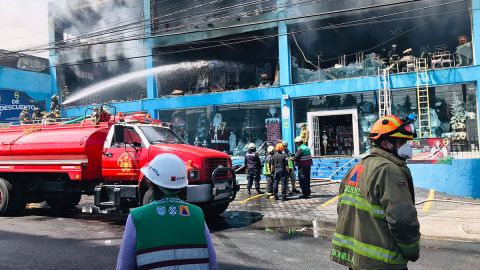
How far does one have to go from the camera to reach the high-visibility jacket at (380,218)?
248 cm

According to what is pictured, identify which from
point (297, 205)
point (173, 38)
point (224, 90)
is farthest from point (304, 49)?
point (297, 205)

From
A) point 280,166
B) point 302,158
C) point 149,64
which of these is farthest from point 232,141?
point 280,166

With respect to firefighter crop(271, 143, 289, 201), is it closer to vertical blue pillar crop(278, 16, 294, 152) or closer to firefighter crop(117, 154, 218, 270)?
vertical blue pillar crop(278, 16, 294, 152)

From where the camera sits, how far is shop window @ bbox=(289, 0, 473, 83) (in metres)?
17.1

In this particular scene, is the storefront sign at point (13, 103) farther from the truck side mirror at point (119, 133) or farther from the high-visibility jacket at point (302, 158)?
the high-visibility jacket at point (302, 158)

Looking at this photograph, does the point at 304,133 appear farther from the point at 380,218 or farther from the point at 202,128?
the point at 380,218

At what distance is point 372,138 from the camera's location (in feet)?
9.35

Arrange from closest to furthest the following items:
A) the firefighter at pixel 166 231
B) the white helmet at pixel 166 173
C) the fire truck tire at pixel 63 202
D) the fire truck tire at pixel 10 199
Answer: the firefighter at pixel 166 231
the white helmet at pixel 166 173
the fire truck tire at pixel 10 199
the fire truck tire at pixel 63 202

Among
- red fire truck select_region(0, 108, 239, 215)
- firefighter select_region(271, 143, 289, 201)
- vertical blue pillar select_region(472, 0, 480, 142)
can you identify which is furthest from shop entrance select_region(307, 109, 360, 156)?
red fire truck select_region(0, 108, 239, 215)

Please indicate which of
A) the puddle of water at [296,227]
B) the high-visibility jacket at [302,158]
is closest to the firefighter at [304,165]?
the high-visibility jacket at [302,158]

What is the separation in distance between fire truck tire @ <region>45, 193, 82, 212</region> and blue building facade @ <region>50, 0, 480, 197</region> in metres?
6.62

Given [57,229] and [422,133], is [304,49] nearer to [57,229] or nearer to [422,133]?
[422,133]

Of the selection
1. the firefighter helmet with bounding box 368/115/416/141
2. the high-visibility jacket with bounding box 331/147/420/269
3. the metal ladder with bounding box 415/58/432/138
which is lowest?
the high-visibility jacket with bounding box 331/147/420/269

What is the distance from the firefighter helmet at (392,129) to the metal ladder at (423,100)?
14161mm
